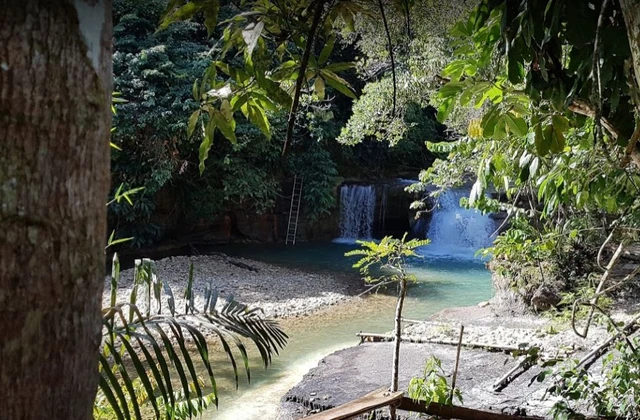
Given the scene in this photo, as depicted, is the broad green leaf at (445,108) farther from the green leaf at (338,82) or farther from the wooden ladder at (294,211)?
the wooden ladder at (294,211)

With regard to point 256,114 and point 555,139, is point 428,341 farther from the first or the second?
point 256,114

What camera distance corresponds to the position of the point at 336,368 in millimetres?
6172

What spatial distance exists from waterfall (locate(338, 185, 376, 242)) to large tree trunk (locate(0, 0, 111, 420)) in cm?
1504

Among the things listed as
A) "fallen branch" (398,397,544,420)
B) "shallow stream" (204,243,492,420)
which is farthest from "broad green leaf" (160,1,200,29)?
"shallow stream" (204,243,492,420)

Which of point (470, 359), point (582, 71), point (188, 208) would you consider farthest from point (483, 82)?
point (188, 208)

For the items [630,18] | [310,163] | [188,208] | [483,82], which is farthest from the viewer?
[310,163]

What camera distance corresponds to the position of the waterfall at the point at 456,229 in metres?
14.2

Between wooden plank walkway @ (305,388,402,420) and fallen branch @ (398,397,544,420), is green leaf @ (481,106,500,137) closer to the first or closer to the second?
wooden plank walkway @ (305,388,402,420)

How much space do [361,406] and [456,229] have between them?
39.7ft

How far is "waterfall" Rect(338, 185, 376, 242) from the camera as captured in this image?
15.6 m

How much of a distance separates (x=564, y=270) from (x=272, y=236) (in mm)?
8386

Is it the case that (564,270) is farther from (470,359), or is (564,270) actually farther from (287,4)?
(287,4)

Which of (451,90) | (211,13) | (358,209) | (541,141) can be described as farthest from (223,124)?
(358,209)

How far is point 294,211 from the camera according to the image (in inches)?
596
